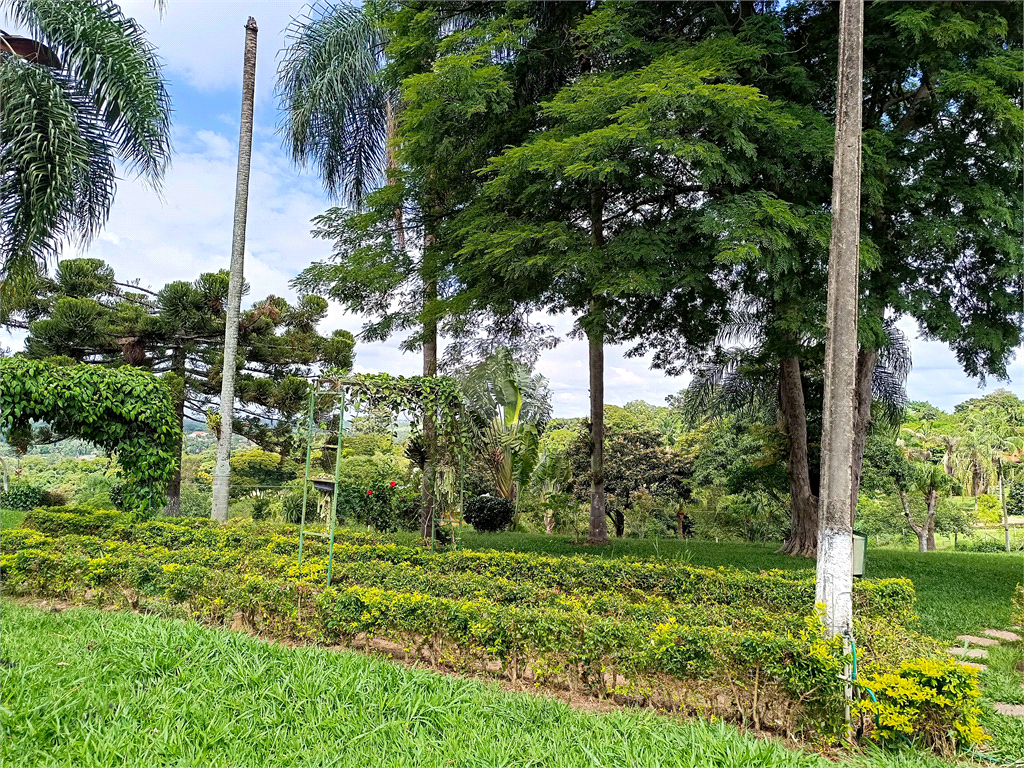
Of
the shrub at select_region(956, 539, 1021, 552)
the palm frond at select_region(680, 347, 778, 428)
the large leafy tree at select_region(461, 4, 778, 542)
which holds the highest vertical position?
the large leafy tree at select_region(461, 4, 778, 542)

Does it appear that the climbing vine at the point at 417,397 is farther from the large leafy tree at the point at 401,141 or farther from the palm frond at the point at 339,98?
the palm frond at the point at 339,98

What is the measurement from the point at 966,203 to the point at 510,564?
6635 millimetres

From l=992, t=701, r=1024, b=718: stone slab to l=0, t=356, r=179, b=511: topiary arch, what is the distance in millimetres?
10364

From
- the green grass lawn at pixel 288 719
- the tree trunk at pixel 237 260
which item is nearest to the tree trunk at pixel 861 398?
the green grass lawn at pixel 288 719

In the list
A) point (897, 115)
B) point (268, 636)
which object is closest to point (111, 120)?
point (268, 636)

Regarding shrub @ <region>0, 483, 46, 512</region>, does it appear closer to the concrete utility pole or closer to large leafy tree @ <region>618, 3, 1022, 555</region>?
large leafy tree @ <region>618, 3, 1022, 555</region>

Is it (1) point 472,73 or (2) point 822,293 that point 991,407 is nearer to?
(2) point 822,293

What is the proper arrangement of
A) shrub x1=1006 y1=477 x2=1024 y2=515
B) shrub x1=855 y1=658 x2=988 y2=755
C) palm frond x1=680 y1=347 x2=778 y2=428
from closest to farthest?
shrub x1=855 y1=658 x2=988 y2=755 < palm frond x1=680 y1=347 x2=778 y2=428 < shrub x1=1006 y1=477 x2=1024 y2=515

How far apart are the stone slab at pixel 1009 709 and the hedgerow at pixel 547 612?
73cm

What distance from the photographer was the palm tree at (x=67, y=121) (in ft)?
29.4

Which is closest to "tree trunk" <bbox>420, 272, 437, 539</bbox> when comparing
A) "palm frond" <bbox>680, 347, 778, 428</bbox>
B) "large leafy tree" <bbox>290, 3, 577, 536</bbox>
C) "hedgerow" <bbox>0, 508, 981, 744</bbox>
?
"large leafy tree" <bbox>290, 3, 577, 536</bbox>

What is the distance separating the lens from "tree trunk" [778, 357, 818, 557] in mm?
11055

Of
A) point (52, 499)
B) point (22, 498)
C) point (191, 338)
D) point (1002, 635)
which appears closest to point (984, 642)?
point (1002, 635)

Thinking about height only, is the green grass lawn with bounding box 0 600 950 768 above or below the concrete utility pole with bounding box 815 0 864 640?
below
